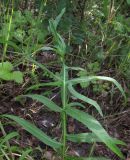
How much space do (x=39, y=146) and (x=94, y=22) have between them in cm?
90

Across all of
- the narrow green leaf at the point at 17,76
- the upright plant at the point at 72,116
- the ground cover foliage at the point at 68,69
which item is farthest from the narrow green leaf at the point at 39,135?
the narrow green leaf at the point at 17,76

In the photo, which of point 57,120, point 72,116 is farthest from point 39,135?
point 57,120

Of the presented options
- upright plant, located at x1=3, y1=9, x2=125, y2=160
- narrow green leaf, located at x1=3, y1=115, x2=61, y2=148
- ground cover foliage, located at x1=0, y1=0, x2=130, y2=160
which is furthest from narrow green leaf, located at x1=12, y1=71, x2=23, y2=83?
narrow green leaf, located at x1=3, y1=115, x2=61, y2=148

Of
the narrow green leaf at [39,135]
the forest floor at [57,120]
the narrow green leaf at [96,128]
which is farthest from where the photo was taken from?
the forest floor at [57,120]

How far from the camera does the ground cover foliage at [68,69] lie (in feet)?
5.99

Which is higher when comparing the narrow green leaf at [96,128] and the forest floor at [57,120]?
the narrow green leaf at [96,128]

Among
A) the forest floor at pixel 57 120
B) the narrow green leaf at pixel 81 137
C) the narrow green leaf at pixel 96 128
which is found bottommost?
the forest floor at pixel 57 120

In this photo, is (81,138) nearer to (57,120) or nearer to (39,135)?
(39,135)

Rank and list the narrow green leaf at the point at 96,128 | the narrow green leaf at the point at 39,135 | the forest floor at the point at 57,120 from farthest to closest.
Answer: the forest floor at the point at 57,120, the narrow green leaf at the point at 39,135, the narrow green leaf at the point at 96,128

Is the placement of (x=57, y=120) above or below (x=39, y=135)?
below

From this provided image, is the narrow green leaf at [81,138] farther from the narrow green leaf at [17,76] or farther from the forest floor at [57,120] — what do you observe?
the narrow green leaf at [17,76]

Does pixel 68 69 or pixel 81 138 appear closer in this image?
pixel 81 138

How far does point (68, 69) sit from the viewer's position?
191 centimetres

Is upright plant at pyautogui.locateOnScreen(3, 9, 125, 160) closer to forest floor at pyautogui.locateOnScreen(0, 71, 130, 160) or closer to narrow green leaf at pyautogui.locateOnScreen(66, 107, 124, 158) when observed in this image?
narrow green leaf at pyautogui.locateOnScreen(66, 107, 124, 158)
